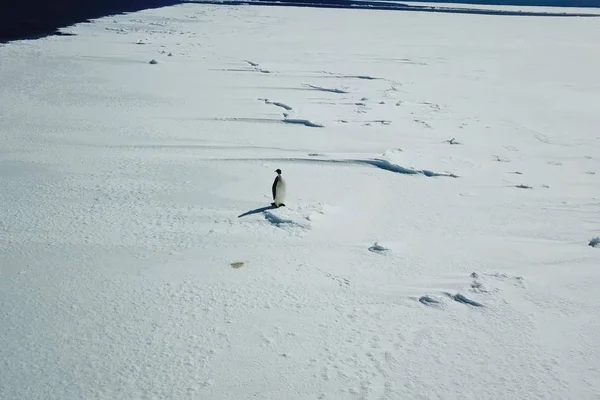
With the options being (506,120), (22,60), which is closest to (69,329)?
(506,120)

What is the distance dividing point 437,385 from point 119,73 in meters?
8.56

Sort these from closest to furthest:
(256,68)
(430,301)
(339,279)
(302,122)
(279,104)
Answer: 1. (430,301)
2. (339,279)
3. (302,122)
4. (279,104)
5. (256,68)

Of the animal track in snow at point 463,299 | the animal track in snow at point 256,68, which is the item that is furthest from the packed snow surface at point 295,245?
the animal track in snow at point 256,68

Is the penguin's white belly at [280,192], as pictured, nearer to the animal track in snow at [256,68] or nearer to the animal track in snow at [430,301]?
the animal track in snow at [430,301]

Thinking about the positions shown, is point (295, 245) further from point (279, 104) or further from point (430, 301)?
point (279, 104)

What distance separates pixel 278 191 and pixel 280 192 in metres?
0.02

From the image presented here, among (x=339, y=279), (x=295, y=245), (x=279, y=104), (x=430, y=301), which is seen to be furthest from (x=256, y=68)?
Result: (x=430, y=301)

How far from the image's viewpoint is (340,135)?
5973 millimetres

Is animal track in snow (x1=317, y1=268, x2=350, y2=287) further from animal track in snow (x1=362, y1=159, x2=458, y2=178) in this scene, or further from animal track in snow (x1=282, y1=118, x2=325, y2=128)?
animal track in snow (x1=282, y1=118, x2=325, y2=128)

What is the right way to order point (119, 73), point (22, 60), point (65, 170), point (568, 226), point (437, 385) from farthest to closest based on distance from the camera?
point (22, 60)
point (119, 73)
point (65, 170)
point (568, 226)
point (437, 385)

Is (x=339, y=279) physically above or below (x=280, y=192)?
below

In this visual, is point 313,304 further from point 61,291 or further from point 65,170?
point 65,170

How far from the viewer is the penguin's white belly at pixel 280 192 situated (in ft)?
12.3

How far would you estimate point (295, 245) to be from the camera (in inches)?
135
